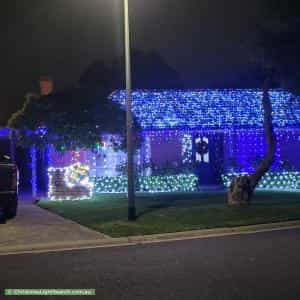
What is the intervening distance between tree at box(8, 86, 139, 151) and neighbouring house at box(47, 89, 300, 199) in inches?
93.4

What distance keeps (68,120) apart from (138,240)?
10868 mm

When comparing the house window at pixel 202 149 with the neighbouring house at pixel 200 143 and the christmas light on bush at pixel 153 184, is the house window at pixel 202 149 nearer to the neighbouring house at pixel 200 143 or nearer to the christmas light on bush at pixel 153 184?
the neighbouring house at pixel 200 143

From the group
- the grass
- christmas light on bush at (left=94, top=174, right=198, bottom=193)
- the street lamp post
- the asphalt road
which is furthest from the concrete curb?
christmas light on bush at (left=94, top=174, right=198, bottom=193)

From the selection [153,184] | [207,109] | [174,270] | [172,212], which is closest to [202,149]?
[207,109]

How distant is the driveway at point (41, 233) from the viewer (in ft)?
40.9

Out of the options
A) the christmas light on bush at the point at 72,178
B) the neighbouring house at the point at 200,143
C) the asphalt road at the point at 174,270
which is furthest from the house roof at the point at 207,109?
the asphalt road at the point at 174,270

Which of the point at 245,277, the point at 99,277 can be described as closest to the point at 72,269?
the point at 99,277

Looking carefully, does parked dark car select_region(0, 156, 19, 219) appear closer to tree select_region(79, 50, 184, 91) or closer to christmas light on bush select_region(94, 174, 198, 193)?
christmas light on bush select_region(94, 174, 198, 193)

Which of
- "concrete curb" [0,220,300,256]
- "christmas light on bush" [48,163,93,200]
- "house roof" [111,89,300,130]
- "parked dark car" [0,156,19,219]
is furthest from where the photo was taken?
"house roof" [111,89,300,130]

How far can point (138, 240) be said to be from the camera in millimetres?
12883

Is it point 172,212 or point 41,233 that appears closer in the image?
point 41,233

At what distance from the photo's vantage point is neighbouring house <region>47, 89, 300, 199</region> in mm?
26766

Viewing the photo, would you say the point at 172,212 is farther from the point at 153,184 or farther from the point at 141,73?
the point at 141,73

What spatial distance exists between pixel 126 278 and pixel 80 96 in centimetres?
1566
